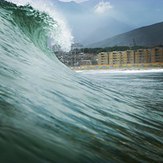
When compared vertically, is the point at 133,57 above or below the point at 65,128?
below

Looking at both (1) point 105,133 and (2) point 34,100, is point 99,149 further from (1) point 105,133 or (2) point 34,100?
(2) point 34,100

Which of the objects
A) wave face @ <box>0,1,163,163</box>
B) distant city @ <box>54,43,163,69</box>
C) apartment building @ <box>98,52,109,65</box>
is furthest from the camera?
apartment building @ <box>98,52,109,65</box>

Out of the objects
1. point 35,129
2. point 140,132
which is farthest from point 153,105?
point 35,129

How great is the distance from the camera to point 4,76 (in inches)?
189

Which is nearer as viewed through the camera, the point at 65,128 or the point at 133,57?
the point at 65,128

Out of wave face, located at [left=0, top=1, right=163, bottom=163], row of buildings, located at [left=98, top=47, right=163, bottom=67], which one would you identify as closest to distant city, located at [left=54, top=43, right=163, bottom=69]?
row of buildings, located at [left=98, top=47, right=163, bottom=67]

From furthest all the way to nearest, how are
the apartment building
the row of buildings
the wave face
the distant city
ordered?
1. the apartment building
2. the row of buildings
3. the distant city
4. the wave face

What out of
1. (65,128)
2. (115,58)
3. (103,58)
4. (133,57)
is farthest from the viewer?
(103,58)

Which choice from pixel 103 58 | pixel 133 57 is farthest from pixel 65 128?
pixel 103 58

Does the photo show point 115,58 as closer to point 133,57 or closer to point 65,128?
point 133,57

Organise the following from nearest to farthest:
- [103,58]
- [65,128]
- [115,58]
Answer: [65,128], [115,58], [103,58]

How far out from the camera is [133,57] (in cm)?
13375

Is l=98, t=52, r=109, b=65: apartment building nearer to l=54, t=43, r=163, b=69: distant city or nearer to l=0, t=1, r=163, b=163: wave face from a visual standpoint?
l=54, t=43, r=163, b=69: distant city

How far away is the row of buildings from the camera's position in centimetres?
12862
